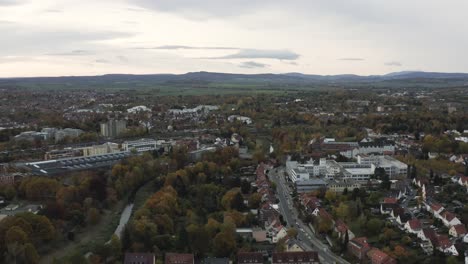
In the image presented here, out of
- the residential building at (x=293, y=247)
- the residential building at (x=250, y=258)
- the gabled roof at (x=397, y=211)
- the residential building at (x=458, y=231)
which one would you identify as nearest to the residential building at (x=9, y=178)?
the residential building at (x=250, y=258)

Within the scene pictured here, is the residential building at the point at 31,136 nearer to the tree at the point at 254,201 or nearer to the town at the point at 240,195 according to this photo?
the town at the point at 240,195

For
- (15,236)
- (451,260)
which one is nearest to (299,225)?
(451,260)

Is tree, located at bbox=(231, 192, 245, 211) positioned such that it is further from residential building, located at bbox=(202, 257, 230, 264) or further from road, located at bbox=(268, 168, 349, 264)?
residential building, located at bbox=(202, 257, 230, 264)

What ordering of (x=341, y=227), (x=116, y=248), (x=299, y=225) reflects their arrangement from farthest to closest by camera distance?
(x=299, y=225), (x=341, y=227), (x=116, y=248)

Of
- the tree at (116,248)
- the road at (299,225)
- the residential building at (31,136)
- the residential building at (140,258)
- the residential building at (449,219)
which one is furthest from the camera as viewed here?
the residential building at (31,136)

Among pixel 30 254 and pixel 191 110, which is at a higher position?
pixel 30 254

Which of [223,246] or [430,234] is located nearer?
[223,246]

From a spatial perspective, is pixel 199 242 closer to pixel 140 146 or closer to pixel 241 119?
pixel 140 146

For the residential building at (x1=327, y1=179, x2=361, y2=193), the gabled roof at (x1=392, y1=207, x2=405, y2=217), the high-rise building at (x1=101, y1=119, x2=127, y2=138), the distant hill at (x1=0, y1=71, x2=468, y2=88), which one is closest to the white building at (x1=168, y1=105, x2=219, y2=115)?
the high-rise building at (x1=101, y1=119, x2=127, y2=138)
